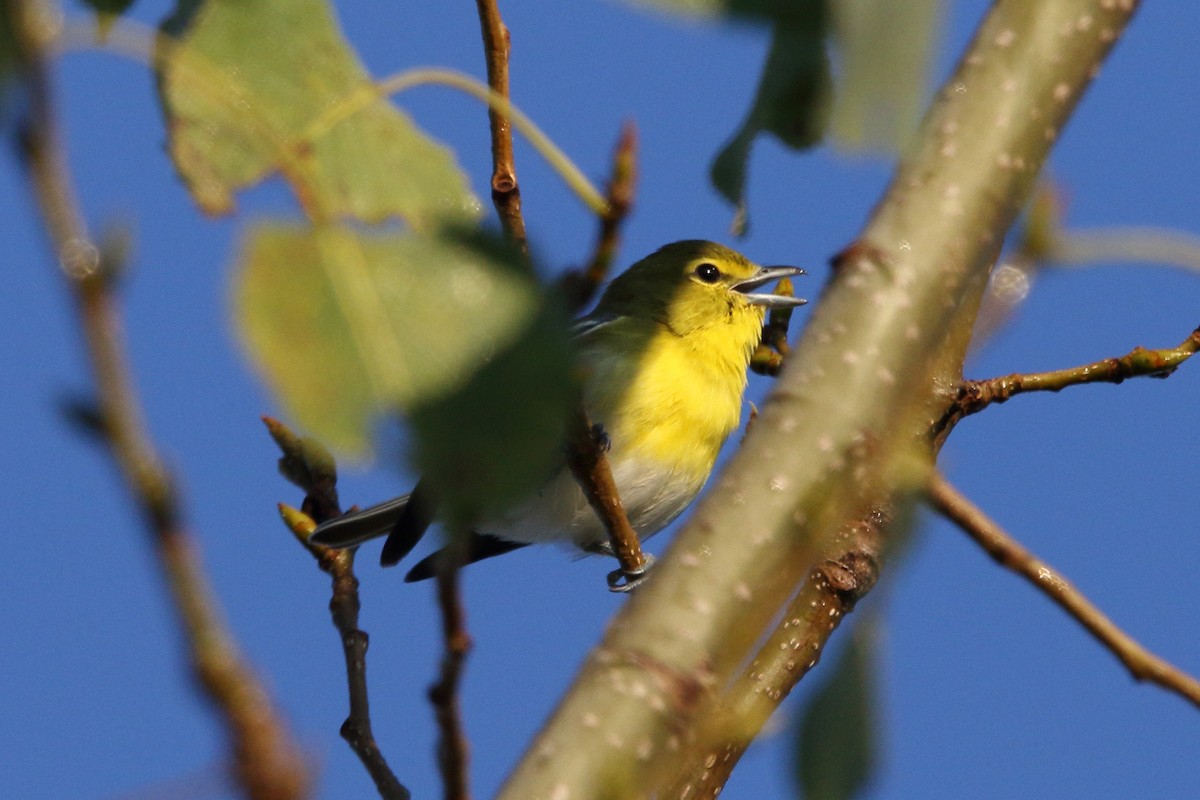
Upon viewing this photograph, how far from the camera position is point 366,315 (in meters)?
1.14

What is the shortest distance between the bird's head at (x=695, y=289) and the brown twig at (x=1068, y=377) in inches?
91.9

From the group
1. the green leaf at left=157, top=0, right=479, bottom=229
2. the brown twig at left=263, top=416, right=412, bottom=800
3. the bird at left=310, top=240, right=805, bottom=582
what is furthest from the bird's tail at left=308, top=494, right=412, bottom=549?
the green leaf at left=157, top=0, right=479, bottom=229

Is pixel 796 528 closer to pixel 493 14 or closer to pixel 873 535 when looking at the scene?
pixel 493 14

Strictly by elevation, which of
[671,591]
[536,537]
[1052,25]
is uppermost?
[1052,25]

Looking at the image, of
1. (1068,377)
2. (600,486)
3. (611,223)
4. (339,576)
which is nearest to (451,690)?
(611,223)

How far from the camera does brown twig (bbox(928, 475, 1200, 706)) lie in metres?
1.49

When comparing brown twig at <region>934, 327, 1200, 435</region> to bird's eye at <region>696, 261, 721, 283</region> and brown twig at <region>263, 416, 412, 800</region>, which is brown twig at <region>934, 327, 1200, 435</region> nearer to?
brown twig at <region>263, 416, 412, 800</region>

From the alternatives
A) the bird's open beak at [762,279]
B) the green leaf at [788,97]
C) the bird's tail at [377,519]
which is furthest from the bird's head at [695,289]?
the green leaf at [788,97]

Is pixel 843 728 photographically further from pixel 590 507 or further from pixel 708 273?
pixel 708 273

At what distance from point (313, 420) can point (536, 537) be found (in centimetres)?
472

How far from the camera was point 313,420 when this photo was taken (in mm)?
1020

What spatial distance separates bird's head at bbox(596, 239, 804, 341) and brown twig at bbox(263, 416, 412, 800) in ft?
7.84

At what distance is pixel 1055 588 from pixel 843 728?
309mm

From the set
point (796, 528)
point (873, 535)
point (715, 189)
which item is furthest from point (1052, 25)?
point (873, 535)
